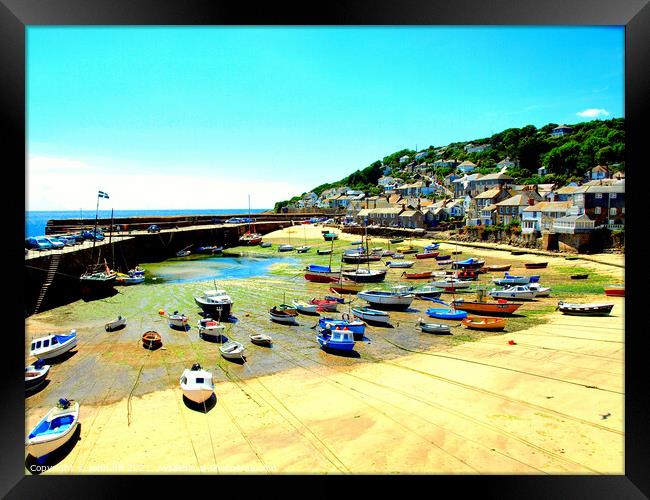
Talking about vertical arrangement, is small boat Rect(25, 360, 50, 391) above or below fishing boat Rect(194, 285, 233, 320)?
below

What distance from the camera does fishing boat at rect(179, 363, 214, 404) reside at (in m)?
6.93

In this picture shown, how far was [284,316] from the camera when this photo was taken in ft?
39.3

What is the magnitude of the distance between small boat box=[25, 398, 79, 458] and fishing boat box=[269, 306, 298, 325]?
6.13 m

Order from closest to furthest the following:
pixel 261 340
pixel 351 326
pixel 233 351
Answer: pixel 233 351
pixel 261 340
pixel 351 326

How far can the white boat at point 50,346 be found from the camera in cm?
877

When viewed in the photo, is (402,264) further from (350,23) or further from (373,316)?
(350,23)

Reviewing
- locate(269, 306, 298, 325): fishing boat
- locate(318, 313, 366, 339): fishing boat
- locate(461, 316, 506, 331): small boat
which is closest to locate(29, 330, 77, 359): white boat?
locate(269, 306, 298, 325): fishing boat

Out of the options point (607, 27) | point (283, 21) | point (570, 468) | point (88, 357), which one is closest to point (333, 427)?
point (570, 468)

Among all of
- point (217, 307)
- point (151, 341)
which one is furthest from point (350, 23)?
point (217, 307)

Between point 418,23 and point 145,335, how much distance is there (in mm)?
9252

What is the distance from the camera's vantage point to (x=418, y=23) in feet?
12.2

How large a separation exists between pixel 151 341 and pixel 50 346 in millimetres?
2000

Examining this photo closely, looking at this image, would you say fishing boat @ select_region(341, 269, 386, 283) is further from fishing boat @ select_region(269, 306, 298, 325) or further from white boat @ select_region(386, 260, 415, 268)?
fishing boat @ select_region(269, 306, 298, 325)
